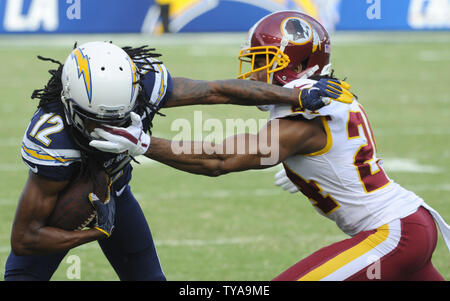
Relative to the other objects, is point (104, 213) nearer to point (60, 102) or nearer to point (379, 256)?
point (60, 102)

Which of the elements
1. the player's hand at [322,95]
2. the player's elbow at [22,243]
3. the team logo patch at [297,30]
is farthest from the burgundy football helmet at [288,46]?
the player's elbow at [22,243]

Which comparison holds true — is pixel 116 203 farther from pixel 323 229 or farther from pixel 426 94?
pixel 426 94

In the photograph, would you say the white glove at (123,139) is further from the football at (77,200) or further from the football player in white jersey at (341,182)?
the football at (77,200)

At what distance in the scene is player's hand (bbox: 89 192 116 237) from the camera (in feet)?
11.6

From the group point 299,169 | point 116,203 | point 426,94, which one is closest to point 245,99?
point 299,169

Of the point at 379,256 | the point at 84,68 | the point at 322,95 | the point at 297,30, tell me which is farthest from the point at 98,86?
the point at 379,256

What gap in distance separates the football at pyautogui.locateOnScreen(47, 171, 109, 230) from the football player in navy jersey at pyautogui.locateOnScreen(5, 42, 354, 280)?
0.04m

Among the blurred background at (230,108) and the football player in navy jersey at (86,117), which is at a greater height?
the football player in navy jersey at (86,117)

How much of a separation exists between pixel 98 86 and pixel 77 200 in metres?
0.57

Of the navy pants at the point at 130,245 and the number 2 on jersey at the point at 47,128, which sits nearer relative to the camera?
the number 2 on jersey at the point at 47,128

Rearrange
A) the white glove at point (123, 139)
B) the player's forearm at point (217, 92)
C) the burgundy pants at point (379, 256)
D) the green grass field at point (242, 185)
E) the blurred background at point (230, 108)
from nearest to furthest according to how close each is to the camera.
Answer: the white glove at point (123, 139), the burgundy pants at point (379, 256), the player's forearm at point (217, 92), the green grass field at point (242, 185), the blurred background at point (230, 108)

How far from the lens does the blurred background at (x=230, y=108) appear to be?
568 centimetres

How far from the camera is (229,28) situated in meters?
16.1

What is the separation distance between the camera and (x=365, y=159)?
357 centimetres
